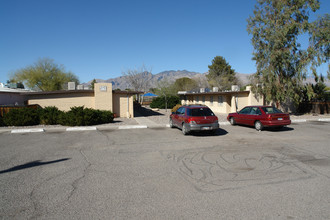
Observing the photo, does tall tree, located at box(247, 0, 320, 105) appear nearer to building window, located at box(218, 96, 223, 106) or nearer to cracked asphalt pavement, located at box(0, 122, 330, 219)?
building window, located at box(218, 96, 223, 106)

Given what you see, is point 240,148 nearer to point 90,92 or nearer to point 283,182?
point 283,182

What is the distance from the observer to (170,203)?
4.05m

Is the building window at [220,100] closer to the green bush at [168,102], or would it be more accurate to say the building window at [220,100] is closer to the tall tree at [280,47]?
the tall tree at [280,47]

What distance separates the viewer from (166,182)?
16.7 feet

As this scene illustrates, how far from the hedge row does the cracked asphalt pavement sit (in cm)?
643

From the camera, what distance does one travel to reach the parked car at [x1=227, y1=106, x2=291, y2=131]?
12.4 m

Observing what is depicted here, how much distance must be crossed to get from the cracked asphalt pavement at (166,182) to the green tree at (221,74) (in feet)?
155

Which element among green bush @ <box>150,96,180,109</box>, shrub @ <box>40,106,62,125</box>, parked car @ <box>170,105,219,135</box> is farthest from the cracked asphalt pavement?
green bush @ <box>150,96,180,109</box>

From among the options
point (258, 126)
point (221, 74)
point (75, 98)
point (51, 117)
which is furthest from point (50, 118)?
point (221, 74)

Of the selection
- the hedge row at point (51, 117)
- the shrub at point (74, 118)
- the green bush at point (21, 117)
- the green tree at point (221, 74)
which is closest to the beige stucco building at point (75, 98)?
the hedge row at point (51, 117)

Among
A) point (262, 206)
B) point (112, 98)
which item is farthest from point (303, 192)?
point (112, 98)

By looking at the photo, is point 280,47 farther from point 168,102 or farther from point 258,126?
point 168,102

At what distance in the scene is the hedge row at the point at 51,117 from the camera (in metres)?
15.2

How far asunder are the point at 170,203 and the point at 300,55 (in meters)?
25.2
